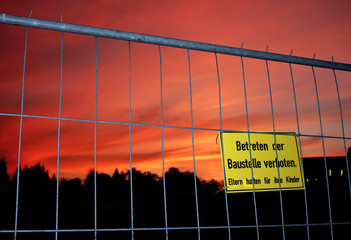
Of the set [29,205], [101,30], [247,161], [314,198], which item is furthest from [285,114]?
[29,205]

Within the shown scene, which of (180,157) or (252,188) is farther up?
(180,157)

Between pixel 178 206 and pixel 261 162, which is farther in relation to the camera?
pixel 178 206

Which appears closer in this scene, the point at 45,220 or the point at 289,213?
the point at 289,213

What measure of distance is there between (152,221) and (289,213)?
1382 cm

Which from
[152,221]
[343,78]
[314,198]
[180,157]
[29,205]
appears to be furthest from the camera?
[29,205]

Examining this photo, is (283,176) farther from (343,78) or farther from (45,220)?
(45,220)

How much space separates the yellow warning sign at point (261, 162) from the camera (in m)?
3.24

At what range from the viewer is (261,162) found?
3.36 m

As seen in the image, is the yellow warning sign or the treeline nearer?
the yellow warning sign

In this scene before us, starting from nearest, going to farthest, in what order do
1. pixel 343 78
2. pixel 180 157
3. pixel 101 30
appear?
pixel 101 30, pixel 343 78, pixel 180 157

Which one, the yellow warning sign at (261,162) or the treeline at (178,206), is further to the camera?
the treeline at (178,206)

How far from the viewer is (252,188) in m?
3.25

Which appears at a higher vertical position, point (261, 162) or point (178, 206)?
point (261, 162)

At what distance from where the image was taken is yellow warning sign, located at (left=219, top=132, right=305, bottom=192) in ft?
10.6
